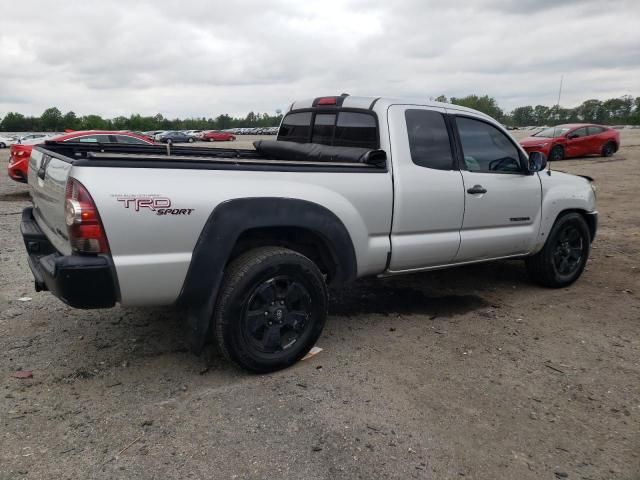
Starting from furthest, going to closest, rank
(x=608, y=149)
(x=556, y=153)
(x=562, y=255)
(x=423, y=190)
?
(x=608, y=149) → (x=556, y=153) → (x=562, y=255) → (x=423, y=190)

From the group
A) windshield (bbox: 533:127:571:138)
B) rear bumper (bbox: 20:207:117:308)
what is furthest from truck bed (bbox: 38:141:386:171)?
windshield (bbox: 533:127:571:138)

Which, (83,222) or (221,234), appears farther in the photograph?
(221,234)

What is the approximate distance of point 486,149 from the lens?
15.4 feet

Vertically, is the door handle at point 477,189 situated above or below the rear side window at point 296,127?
below

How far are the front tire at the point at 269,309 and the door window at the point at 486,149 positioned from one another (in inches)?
74.3

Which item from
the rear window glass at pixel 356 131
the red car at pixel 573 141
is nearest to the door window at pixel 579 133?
the red car at pixel 573 141

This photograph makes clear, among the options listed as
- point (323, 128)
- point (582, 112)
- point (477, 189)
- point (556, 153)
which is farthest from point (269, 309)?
point (582, 112)

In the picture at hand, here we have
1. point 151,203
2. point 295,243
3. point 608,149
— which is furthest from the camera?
point 608,149

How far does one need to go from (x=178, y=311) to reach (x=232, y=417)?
1.77 meters

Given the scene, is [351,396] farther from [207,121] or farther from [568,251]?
[207,121]

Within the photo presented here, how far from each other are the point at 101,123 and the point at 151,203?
97.1 m

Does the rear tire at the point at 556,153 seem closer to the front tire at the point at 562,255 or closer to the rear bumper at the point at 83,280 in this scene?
the front tire at the point at 562,255

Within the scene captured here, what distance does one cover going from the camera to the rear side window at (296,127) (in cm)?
501

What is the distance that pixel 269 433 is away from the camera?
2883mm
